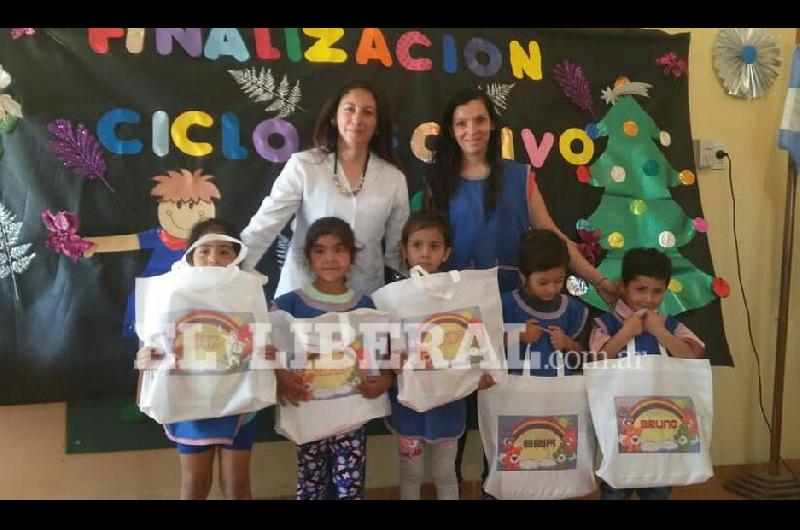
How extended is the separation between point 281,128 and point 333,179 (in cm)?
40

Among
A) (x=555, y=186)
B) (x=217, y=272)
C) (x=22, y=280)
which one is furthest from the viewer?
(x=555, y=186)

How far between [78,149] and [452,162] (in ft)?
3.82

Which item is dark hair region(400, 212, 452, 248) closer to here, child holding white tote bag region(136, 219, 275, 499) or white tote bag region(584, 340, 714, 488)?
child holding white tote bag region(136, 219, 275, 499)

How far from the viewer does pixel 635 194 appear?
102 inches

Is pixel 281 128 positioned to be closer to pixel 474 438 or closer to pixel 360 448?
pixel 360 448

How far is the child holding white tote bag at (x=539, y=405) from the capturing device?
197 centimetres

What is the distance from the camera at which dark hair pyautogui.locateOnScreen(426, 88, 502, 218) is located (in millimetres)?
2105

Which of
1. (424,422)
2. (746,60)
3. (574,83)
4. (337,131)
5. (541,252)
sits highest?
(746,60)

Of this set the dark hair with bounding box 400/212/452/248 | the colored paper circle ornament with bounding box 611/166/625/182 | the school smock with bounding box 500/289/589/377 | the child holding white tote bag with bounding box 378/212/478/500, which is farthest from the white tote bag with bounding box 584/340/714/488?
the colored paper circle ornament with bounding box 611/166/625/182

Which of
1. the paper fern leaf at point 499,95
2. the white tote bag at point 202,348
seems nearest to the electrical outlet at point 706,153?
the paper fern leaf at point 499,95

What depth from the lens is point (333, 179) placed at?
2.05 meters

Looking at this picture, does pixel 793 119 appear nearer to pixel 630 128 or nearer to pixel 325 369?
pixel 630 128

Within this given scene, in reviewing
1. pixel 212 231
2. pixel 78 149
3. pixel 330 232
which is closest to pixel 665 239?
pixel 330 232

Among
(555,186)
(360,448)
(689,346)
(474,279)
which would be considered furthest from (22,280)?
(689,346)
